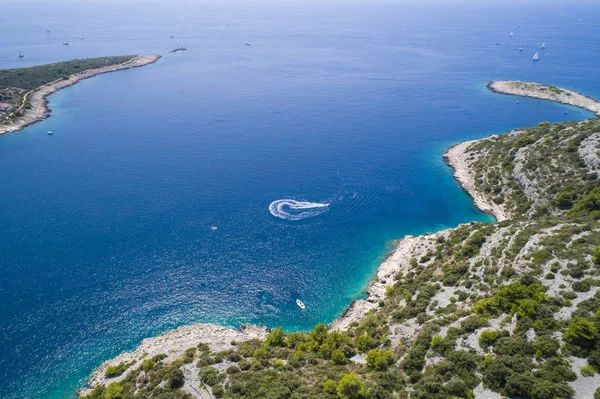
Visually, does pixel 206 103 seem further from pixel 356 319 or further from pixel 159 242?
pixel 356 319

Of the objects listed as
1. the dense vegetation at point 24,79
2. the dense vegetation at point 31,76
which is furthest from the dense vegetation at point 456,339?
the dense vegetation at point 31,76

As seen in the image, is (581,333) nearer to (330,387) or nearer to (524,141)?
(330,387)

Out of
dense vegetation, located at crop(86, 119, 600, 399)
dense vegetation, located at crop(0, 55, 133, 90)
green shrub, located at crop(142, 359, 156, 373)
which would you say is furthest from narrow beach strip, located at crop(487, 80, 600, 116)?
dense vegetation, located at crop(0, 55, 133, 90)

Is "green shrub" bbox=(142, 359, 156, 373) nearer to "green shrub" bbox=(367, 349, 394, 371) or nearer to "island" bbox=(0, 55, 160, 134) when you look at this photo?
"green shrub" bbox=(367, 349, 394, 371)

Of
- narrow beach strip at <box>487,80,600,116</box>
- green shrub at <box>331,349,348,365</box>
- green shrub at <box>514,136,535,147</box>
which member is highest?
narrow beach strip at <box>487,80,600,116</box>

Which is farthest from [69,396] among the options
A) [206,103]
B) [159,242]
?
[206,103]

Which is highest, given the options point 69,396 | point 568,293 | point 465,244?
point 568,293

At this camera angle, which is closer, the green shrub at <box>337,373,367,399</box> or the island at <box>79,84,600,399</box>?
the island at <box>79,84,600,399</box>
